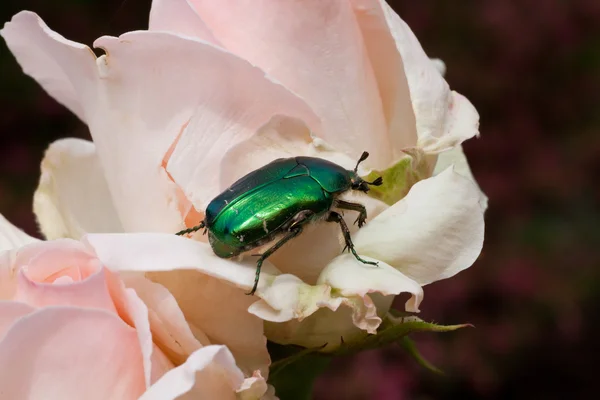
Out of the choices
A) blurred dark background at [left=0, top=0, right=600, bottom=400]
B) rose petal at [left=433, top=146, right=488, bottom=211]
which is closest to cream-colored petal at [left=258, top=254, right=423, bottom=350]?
rose petal at [left=433, top=146, right=488, bottom=211]

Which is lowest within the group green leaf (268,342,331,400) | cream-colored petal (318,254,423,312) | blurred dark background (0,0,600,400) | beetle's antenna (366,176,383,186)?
blurred dark background (0,0,600,400)

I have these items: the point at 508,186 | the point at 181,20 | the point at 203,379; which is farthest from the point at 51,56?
the point at 508,186

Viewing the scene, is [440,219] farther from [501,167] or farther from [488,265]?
[501,167]

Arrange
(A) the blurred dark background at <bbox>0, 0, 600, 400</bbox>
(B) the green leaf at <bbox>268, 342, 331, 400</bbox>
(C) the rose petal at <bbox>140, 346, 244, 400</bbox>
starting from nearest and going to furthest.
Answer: (C) the rose petal at <bbox>140, 346, 244, 400</bbox>, (B) the green leaf at <bbox>268, 342, 331, 400</bbox>, (A) the blurred dark background at <bbox>0, 0, 600, 400</bbox>

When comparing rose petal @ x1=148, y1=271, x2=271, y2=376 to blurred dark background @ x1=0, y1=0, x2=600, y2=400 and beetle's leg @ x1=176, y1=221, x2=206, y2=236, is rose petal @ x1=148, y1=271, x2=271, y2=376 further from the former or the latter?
blurred dark background @ x1=0, y1=0, x2=600, y2=400

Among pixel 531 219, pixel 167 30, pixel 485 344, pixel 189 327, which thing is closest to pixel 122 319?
pixel 189 327

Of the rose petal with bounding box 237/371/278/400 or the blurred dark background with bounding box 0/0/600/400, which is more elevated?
the rose petal with bounding box 237/371/278/400
